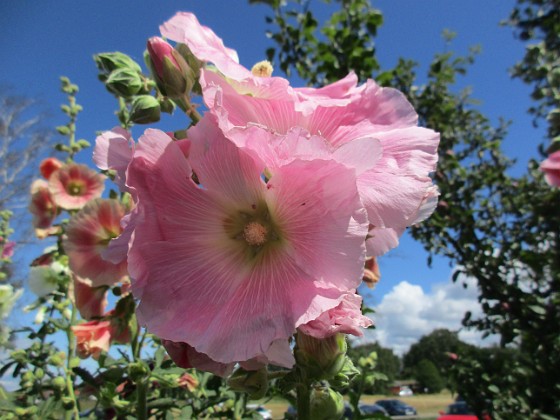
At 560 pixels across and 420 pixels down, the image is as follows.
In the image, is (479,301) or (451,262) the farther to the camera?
(451,262)

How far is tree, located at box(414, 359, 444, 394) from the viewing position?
4019 cm

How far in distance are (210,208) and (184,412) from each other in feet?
2.98

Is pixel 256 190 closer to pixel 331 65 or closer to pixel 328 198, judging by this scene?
pixel 328 198

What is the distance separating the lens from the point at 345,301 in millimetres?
570

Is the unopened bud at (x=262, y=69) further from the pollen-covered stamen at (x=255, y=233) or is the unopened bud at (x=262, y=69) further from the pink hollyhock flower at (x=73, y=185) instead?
the pink hollyhock flower at (x=73, y=185)

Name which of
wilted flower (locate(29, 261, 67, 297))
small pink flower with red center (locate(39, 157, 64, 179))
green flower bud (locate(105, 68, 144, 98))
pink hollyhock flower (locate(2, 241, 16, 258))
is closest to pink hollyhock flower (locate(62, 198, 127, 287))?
green flower bud (locate(105, 68, 144, 98))

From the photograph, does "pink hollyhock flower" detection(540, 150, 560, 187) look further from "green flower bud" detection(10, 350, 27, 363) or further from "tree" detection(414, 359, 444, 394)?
"tree" detection(414, 359, 444, 394)

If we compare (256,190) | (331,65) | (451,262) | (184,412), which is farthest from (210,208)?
(451,262)

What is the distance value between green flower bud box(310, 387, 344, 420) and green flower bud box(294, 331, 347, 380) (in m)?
0.10

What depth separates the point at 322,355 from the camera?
0.59 meters

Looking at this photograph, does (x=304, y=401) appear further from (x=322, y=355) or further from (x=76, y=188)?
(x=76, y=188)

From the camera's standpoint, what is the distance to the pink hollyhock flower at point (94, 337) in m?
1.26

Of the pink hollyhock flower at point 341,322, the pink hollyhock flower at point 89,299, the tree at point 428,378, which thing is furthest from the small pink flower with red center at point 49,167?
the tree at point 428,378

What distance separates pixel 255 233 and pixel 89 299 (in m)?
0.72
